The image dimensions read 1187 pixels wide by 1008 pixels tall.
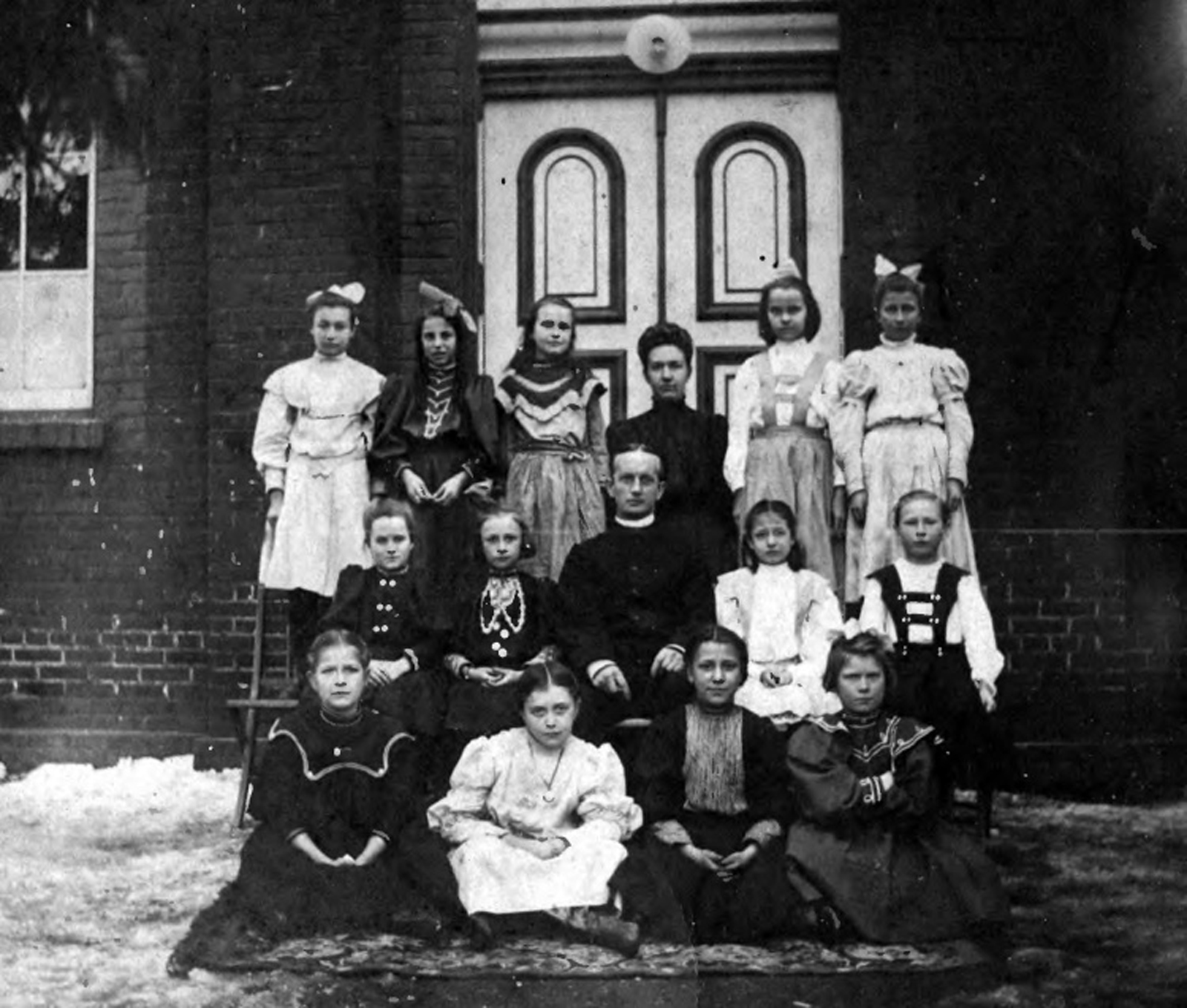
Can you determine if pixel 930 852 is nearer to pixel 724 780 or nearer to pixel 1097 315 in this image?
pixel 724 780

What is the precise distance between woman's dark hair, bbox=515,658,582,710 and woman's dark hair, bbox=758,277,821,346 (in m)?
1.89

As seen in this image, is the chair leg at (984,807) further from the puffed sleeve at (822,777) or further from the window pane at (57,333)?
the window pane at (57,333)

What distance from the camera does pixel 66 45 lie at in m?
7.68

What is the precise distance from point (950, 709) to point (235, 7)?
4.67 meters

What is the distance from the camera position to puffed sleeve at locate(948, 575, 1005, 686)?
5.62m

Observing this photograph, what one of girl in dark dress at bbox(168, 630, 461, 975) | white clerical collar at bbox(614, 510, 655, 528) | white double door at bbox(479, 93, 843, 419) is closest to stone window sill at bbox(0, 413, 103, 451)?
white double door at bbox(479, 93, 843, 419)

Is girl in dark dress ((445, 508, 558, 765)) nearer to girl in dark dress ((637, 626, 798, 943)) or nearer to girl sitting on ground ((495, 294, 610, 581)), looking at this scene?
girl sitting on ground ((495, 294, 610, 581))

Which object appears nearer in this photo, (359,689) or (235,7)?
(359,689)

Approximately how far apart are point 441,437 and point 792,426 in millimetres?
1361

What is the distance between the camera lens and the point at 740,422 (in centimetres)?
627

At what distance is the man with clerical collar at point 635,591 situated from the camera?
5.69 metres

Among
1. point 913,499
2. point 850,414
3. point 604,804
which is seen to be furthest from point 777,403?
point 604,804

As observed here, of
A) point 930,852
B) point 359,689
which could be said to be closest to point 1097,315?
point 930,852

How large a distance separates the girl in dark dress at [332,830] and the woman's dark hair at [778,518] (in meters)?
1.44
